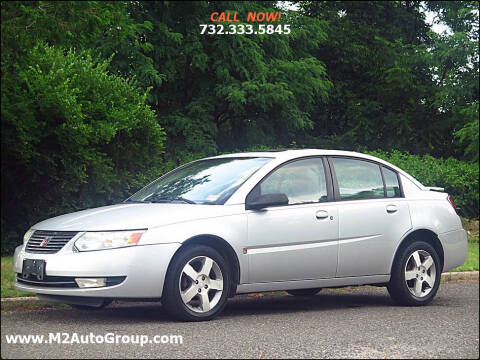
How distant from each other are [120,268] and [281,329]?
156 centimetres

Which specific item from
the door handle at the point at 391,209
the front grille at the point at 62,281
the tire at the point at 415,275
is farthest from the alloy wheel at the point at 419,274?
the front grille at the point at 62,281

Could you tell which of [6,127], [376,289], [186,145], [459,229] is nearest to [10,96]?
[6,127]

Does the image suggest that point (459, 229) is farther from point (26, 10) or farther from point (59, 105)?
point (59, 105)

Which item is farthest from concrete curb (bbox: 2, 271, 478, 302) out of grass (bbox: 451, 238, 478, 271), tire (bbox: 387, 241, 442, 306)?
tire (bbox: 387, 241, 442, 306)

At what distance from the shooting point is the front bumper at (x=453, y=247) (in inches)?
402

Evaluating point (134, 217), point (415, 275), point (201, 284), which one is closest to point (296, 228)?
point (201, 284)

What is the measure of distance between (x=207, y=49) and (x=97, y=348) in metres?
20.2

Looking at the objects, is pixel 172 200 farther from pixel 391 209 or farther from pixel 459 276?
pixel 459 276

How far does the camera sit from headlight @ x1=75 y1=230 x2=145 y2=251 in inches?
310

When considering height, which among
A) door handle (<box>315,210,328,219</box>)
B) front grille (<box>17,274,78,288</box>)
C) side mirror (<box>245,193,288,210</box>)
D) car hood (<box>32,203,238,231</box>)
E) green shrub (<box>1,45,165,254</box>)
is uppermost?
green shrub (<box>1,45,165,254</box>)

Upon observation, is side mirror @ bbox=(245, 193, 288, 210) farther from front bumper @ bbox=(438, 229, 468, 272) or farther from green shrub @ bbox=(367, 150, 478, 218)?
green shrub @ bbox=(367, 150, 478, 218)

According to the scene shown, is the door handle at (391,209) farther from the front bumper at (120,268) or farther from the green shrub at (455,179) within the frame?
the green shrub at (455,179)

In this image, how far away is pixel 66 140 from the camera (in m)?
15.3

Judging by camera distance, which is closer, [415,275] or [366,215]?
[366,215]
